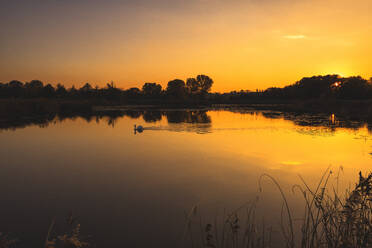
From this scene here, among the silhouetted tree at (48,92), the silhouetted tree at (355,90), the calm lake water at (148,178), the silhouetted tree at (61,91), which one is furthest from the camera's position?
the silhouetted tree at (61,91)

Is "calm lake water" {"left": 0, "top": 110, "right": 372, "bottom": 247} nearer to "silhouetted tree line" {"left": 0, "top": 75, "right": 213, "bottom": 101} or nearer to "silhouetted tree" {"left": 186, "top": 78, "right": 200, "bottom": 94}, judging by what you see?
"silhouetted tree line" {"left": 0, "top": 75, "right": 213, "bottom": 101}

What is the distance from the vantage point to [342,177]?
25.1 feet

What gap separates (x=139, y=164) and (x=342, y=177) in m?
6.75

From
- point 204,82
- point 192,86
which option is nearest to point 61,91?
point 192,86

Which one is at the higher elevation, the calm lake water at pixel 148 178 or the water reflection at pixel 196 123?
the water reflection at pixel 196 123

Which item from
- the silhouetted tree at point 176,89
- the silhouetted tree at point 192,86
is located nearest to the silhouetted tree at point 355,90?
the silhouetted tree at point 176,89

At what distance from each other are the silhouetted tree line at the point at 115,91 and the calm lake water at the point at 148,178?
53.3 m

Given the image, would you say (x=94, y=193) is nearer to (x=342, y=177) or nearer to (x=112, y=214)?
(x=112, y=214)

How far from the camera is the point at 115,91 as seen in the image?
75.3m

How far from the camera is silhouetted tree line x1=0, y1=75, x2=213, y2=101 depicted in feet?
196

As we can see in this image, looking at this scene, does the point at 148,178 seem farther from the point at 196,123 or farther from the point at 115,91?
the point at 115,91

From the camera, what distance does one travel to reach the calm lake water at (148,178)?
200 inches

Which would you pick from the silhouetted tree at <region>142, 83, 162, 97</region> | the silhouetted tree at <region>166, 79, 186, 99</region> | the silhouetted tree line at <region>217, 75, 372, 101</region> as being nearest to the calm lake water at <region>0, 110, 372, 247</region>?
the silhouetted tree line at <region>217, 75, 372, 101</region>

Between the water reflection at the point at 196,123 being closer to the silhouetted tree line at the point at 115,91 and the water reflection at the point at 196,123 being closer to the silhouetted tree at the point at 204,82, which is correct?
the silhouetted tree line at the point at 115,91
